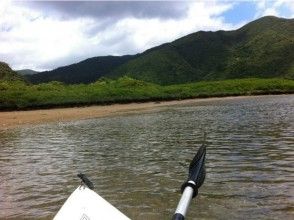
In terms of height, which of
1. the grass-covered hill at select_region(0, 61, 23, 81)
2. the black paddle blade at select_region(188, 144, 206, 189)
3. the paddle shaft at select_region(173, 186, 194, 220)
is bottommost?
the paddle shaft at select_region(173, 186, 194, 220)

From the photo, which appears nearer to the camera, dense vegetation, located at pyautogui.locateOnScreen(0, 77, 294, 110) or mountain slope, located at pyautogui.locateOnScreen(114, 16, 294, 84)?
dense vegetation, located at pyautogui.locateOnScreen(0, 77, 294, 110)

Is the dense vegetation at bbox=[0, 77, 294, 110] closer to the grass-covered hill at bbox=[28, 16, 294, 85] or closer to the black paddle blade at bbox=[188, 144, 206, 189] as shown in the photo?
the black paddle blade at bbox=[188, 144, 206, 189]

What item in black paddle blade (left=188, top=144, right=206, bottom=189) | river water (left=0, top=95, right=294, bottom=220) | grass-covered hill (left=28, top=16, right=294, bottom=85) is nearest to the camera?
black paddle blade (left=188, top=144, right=206, bottom=189)

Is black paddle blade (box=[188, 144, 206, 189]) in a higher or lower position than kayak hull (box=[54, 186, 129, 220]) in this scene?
higher

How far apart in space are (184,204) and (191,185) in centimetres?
23

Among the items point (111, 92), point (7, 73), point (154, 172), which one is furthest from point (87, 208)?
point (7, 73)

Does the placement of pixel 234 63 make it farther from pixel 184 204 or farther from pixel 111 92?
pixel 184 204

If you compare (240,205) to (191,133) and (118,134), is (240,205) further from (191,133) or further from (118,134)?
(118,134)

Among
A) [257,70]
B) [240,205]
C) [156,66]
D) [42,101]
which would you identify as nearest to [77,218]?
A: [240,205]

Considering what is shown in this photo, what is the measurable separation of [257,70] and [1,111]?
11019 cm

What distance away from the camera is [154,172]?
12305mm

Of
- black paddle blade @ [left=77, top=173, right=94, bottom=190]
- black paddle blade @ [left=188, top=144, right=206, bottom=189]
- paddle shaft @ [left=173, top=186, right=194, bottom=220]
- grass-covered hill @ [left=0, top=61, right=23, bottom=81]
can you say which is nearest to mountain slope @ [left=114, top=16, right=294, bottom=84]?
grass-covered hill @ [left=0, top=61, right=23, bottom=81]

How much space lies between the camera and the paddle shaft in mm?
3600

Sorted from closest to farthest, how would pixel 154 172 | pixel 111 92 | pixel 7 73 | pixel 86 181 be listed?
pixel 86 181 < pixel 154 172 < pixel 111 92 < pixel 7 73
